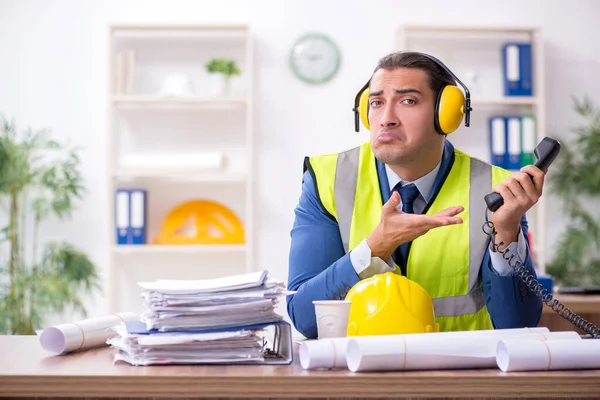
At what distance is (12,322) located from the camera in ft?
14.1

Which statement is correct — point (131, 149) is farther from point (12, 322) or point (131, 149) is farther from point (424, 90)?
point (424, 90)

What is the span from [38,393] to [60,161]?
356 centimetres

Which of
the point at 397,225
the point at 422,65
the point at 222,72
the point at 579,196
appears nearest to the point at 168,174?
the point at 222,72

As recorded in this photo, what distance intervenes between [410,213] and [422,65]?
35 centimetres

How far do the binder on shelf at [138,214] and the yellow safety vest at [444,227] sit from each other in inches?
102

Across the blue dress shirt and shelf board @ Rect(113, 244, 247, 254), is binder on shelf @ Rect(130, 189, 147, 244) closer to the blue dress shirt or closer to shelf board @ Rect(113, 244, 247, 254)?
shelf board @ Rect(113, 244, 247, 254)

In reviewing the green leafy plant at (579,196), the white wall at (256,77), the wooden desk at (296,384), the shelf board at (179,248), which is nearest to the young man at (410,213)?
the wooden desk at (296,384)

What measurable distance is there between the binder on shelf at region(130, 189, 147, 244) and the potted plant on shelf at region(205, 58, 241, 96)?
0.73 meters

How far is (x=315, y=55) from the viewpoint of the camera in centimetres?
467

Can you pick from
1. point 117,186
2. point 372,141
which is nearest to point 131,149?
point 117,186

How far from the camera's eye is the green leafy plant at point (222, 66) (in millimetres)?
4480

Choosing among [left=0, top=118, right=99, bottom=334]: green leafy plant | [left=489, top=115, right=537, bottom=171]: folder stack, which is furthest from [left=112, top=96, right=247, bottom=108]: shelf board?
[left=489, top=115, right=537, bottom=171]: folder stack

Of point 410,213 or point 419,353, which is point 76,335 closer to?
point 419,353

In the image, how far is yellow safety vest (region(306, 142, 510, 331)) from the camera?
1.82m
